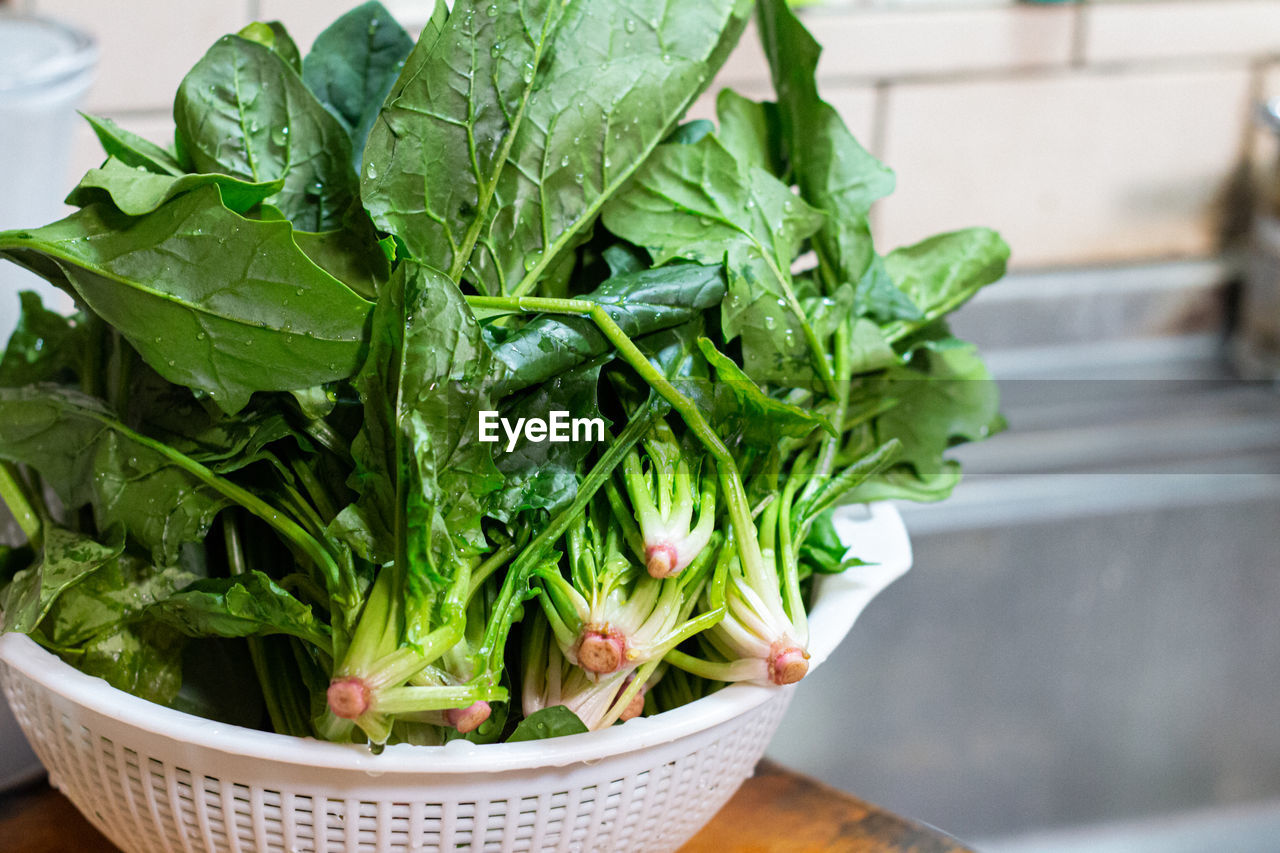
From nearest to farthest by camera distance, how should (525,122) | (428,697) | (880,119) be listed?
(428,697) < (525,122) < (880,119)

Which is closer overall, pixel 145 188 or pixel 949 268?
pixel 145 188

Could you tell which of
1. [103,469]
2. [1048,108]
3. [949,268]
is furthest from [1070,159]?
[103,469]

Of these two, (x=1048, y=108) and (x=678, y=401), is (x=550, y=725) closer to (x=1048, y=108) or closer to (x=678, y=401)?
(x=678, y=401)

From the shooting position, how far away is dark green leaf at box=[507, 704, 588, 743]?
1.34 ft

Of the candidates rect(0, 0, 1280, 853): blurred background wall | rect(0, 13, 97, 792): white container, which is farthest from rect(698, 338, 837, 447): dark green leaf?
rect(0, 0, 1280, 853): blurred background wall

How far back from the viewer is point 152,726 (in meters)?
0.40

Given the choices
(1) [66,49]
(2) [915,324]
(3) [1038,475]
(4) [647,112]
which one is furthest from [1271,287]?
(1) [66,49]

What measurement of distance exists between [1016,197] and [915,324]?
2.43ft

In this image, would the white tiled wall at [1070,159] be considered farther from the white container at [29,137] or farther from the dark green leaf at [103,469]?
the dark green leaf at [103,469]

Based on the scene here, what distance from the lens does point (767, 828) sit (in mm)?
569

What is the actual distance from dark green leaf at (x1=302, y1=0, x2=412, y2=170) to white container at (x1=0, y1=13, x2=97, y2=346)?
0.14m

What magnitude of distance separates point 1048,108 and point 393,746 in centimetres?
108

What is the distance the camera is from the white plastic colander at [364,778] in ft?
1.30

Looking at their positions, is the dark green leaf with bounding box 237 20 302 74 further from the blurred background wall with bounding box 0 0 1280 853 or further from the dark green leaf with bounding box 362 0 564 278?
the blurred background wall with bounding box 0 0 1280 853
